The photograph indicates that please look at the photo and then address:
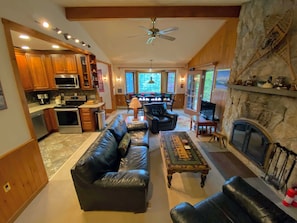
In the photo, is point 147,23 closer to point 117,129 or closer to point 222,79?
point 222,79

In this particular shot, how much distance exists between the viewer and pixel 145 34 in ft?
14.5

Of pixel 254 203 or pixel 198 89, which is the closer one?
pixel 254 203

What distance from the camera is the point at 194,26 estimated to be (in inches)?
160

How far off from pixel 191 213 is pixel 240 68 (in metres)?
3.25

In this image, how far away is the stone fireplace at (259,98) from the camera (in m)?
2.03

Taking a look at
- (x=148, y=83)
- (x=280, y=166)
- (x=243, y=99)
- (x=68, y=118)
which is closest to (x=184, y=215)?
(x=280, y=166)

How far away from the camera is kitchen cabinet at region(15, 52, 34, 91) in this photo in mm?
3758

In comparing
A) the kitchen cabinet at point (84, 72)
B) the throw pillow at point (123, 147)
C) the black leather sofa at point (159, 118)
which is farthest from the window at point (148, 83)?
the throw pillow at point (123, 147)

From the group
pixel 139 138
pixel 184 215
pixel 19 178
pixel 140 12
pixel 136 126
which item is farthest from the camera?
pixel 136 126

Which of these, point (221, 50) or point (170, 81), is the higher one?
point (221, 50)

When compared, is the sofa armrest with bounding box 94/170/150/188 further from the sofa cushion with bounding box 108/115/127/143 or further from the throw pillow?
the sofa cushion with bounding box 108/115/127/143

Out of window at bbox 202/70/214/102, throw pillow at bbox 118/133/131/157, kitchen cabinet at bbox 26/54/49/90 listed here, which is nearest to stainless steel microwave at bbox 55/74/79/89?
kitchen cabinet at bbox 26/54/49/90

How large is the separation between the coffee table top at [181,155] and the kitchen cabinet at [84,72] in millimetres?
3125

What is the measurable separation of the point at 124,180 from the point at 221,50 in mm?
4497
